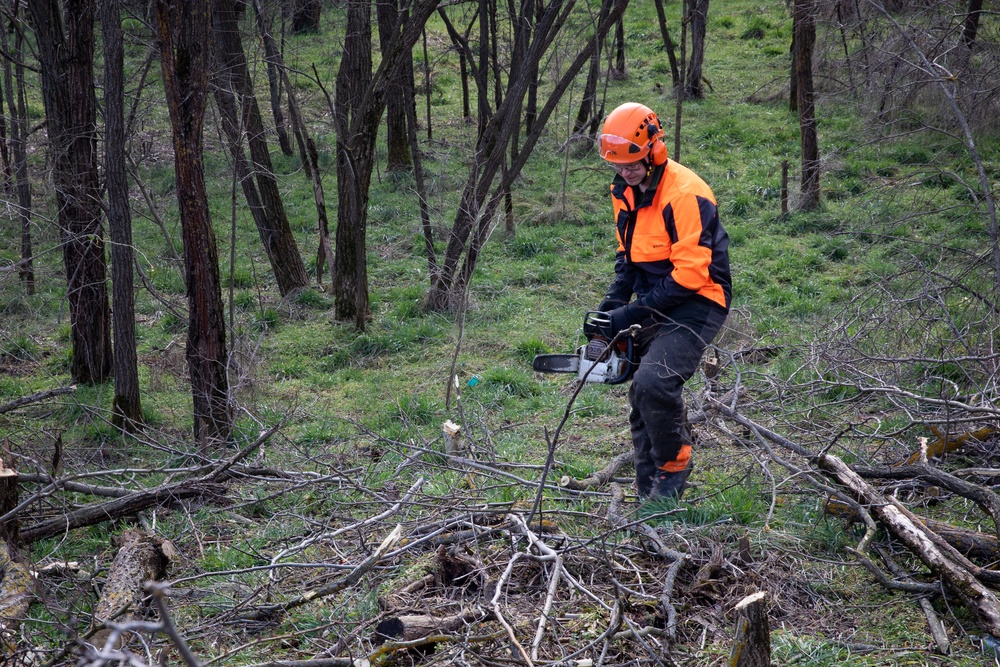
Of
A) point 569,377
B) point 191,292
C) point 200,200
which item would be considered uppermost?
point 200,200

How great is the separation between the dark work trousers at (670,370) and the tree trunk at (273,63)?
5706mm

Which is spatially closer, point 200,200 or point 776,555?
point 776,555

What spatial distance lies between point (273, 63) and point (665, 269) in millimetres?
5864

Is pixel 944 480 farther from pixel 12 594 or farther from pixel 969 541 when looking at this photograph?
pixel 12 594

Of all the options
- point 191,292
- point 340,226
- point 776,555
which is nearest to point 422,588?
point 776,555

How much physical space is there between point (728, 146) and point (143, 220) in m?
10.1

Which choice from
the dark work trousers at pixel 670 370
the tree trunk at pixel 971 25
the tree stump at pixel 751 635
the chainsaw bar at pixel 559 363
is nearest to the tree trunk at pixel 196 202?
the chainsaw bar at pixel 559 363

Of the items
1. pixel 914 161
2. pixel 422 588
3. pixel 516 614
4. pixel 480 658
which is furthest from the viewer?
pixel 914 161

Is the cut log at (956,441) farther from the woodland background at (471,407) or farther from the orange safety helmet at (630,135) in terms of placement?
the orange safety helmet at (630,135)

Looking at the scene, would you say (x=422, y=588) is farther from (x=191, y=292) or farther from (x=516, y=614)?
(x=191, y=292)

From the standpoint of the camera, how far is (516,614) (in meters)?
3.46

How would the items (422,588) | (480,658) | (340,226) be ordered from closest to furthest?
(480,658)
(422,588)
(340,226)

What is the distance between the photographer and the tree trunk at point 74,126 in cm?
686

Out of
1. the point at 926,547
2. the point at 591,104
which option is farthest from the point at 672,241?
the point at 591,104
